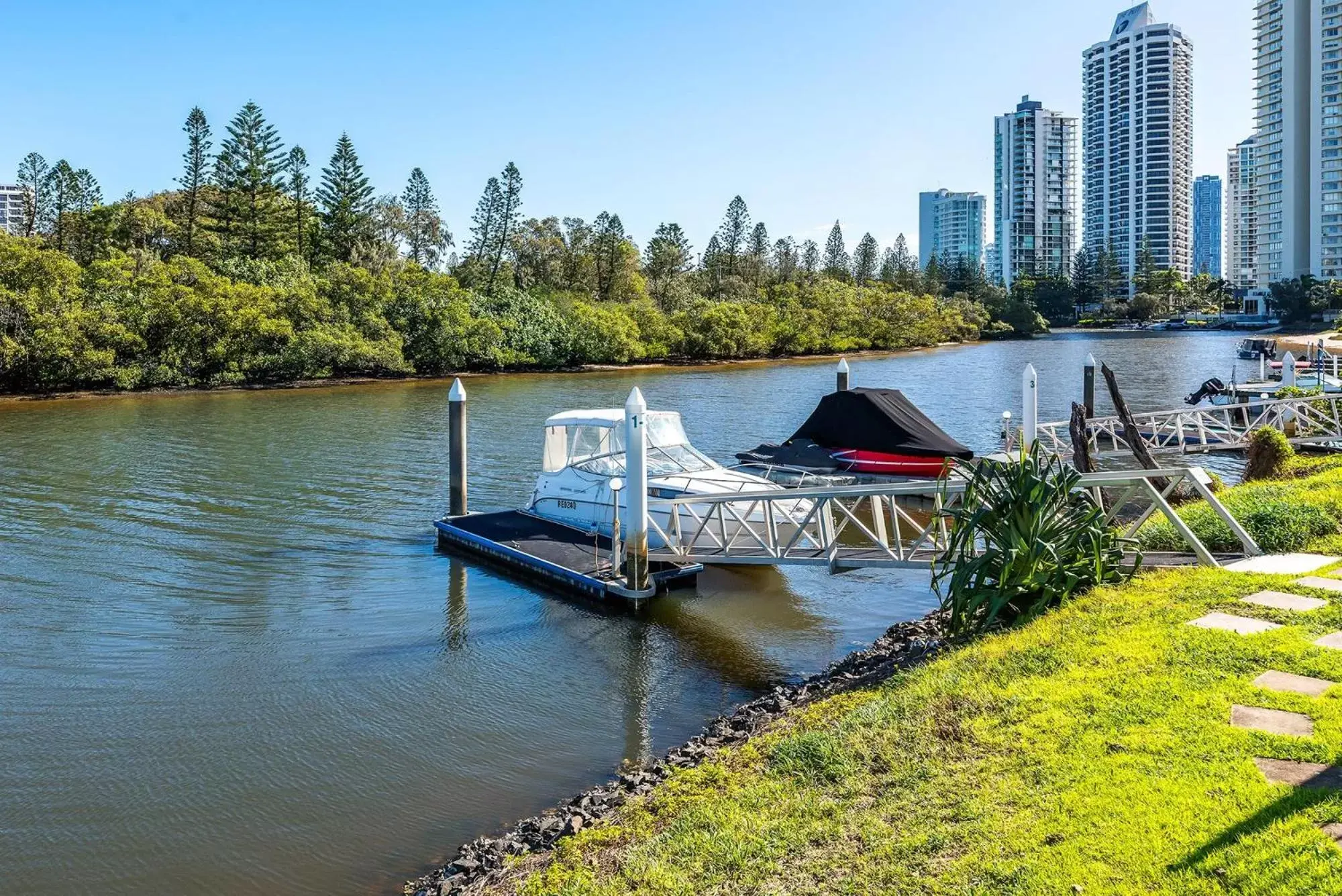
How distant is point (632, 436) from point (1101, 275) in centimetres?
14099

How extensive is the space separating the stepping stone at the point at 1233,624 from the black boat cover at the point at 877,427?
12897mm

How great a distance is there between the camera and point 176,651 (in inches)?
463

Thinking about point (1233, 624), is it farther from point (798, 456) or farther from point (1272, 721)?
point (798, 456)

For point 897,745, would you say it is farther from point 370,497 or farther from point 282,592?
point 370,497

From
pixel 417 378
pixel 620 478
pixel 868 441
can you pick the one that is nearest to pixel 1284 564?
pixel 620 478

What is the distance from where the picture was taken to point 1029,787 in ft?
17.2

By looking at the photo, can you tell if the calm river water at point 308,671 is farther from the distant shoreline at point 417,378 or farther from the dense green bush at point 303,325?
the dense green bush at point 303,325

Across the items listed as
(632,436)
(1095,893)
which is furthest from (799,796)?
(632,436)

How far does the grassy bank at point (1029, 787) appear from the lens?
14.3 feet

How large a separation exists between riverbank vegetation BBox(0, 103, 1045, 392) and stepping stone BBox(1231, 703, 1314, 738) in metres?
52.9

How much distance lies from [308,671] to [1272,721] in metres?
9.34

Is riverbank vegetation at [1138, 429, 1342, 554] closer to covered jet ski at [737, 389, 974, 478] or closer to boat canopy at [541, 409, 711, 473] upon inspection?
boat canopy at [541, 409, 711, 473]

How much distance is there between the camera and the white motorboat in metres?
14.4

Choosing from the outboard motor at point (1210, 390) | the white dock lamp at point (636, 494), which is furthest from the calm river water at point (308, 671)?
the outboard motor at point (1210, 390)
